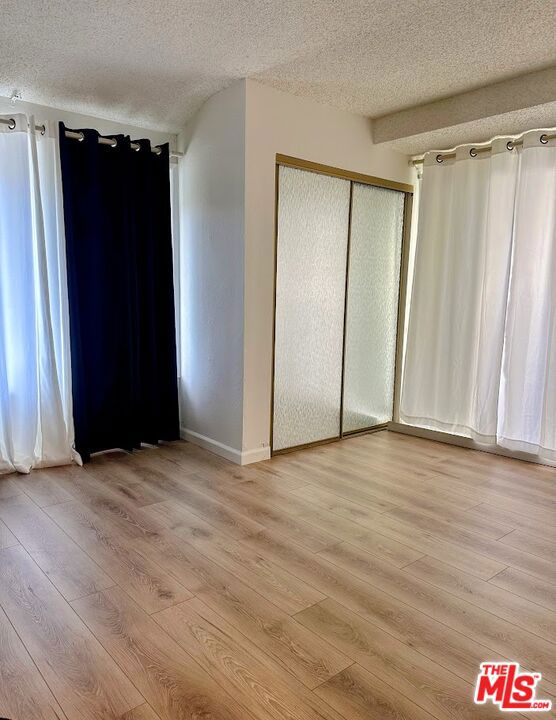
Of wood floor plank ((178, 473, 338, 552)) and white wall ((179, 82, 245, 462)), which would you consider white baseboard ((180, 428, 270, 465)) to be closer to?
white wall ((179, 82, 245, 462))

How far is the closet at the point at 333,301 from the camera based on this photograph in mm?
3744

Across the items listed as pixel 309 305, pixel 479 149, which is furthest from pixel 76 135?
pixel 479 149

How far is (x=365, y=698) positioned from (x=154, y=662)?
683mm

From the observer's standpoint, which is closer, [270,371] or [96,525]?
[96,525]

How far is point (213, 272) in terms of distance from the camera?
12.3 feet

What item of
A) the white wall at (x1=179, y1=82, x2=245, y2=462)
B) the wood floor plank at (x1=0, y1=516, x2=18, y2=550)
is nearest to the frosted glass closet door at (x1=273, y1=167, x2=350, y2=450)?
the white wall at (x1=179, y1=82, x2=245, y2=462)

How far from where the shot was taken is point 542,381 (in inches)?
145

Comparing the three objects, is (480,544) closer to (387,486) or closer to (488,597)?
(488,597)

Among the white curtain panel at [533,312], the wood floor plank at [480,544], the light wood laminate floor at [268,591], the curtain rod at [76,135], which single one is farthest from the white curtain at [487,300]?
the curtain rod at [76,135]

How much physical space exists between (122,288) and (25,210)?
0.79m

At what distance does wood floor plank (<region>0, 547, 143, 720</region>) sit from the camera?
1534 mm

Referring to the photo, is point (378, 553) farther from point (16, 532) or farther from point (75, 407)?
point (75, 407)

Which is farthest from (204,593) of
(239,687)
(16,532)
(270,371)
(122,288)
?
(122,288)

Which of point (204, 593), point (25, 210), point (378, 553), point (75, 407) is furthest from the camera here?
point (75, 407)
